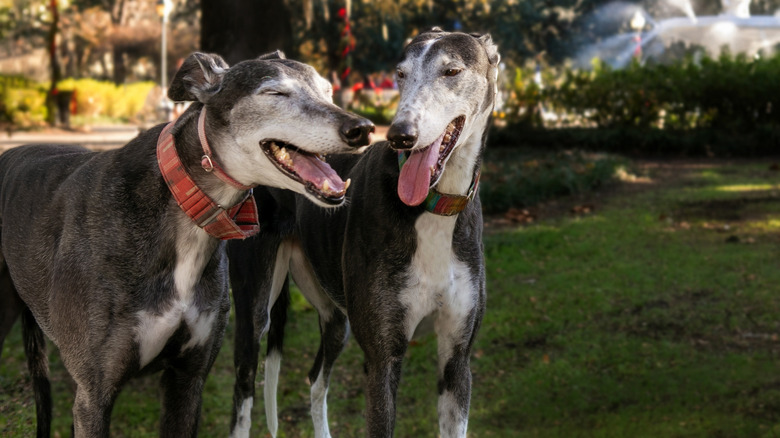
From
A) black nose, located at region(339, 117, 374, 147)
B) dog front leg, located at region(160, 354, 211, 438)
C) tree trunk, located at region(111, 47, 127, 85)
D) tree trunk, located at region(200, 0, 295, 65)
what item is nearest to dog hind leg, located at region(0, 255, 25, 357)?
dog front leg, located at region(160, 354, 211, 438)

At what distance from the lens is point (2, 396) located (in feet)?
17.3

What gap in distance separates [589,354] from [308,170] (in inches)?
172

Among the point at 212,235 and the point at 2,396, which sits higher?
the point at 212,235

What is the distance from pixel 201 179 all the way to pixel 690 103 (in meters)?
16.2

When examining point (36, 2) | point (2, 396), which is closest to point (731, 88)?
point (2, 396)

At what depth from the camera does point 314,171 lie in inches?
117

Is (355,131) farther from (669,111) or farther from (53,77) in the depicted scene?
(53,77)

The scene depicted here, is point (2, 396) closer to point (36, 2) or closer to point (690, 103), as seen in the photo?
point (690, 103)

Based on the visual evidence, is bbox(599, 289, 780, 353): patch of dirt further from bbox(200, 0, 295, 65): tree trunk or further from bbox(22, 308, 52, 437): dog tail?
bbox(200, 0, 295, 65): tree trunk

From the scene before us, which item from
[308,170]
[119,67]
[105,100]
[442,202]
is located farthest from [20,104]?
[119,67]

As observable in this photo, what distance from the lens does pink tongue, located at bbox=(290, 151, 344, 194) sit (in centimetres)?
296

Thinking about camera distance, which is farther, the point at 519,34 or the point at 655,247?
the point at 519,34

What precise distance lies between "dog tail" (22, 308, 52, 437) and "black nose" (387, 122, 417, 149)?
2.23 m

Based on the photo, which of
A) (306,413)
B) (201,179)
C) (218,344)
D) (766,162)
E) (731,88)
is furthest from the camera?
(731,88)
